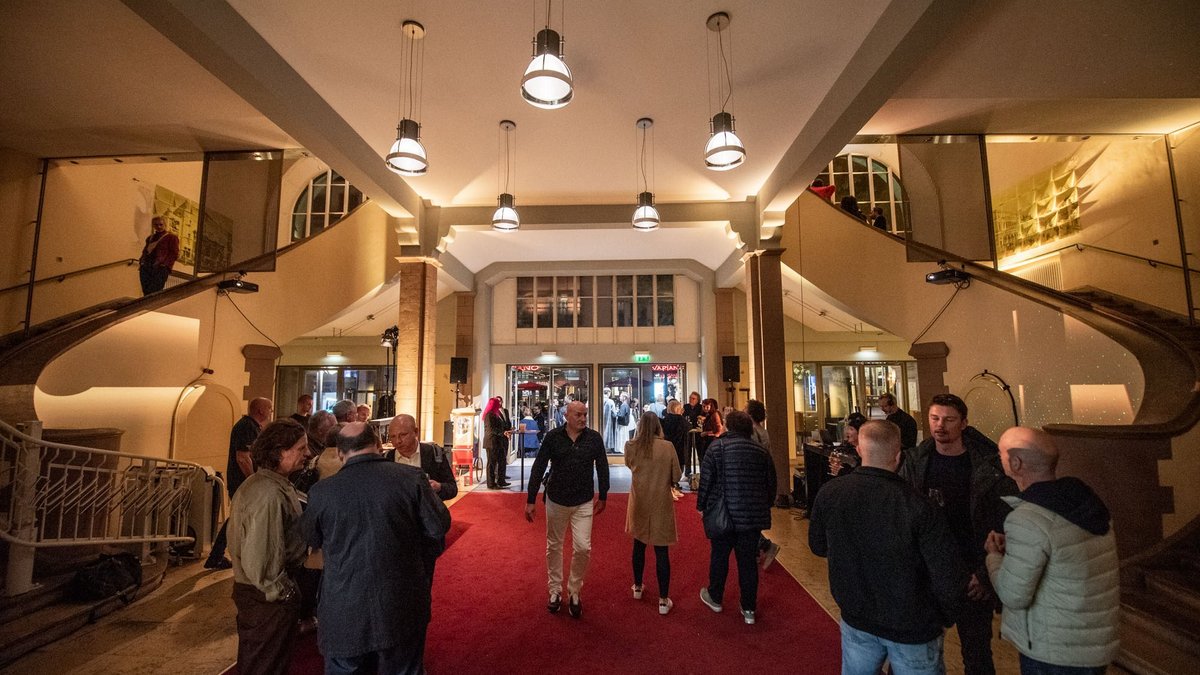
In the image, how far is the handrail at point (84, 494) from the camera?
136 inches

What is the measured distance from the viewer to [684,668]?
3.04m

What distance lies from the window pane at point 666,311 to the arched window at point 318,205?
8132 mm

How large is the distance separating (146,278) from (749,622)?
25.3 ft

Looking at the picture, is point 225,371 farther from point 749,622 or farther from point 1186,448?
point 1186,448

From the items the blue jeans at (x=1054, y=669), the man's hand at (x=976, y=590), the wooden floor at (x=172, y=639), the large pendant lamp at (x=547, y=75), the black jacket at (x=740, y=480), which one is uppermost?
the large pendant lamp at (x=547, y=75)

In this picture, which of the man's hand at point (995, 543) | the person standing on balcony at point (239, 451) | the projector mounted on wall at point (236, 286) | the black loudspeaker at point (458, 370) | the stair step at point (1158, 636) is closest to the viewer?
the man's hand at point (995, 543)

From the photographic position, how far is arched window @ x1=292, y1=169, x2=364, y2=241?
1264cm

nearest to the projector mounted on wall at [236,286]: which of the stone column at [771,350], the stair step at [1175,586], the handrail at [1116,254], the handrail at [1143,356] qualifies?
the stone column at [771,350]

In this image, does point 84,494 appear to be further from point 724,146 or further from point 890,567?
point 724,146

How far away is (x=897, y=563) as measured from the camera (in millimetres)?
1848

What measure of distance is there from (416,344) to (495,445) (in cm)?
215

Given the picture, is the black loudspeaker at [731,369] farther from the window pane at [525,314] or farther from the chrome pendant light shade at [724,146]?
the chrome pendant light shade at [724,146]

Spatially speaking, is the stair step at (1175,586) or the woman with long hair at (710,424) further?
the woman with long hair at (710,424)

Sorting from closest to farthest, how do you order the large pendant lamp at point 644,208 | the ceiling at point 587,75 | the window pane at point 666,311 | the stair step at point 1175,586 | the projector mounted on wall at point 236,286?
the stair step at point 1175,586
the ceiling at point 587,75
the large pendant lamp at point 644,208
the projector mounted on wall at point 236,286
the window pane at point 666,311
